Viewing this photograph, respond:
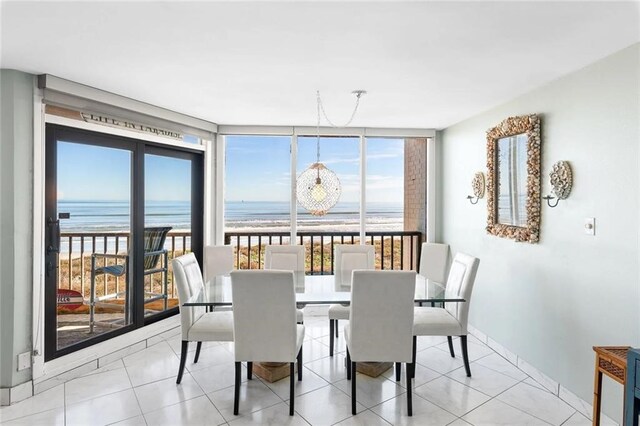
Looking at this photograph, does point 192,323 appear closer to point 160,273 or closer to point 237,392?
point 237,392

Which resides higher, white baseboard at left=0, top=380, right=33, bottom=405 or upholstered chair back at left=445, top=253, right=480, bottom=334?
upholstered chair back at left=445, top=253, right=480, bottom=334

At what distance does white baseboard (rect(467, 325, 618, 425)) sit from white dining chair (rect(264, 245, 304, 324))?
205cm

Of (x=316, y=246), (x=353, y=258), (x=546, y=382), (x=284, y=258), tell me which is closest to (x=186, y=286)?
(x=284, y=258)

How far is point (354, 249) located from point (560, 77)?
7.67ft

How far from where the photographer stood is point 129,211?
3568 mm

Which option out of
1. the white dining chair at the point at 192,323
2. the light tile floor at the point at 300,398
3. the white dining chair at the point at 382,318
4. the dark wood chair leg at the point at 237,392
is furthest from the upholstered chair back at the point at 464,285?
the white dining chair at the point at 192,323

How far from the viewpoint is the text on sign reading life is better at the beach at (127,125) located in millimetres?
3105

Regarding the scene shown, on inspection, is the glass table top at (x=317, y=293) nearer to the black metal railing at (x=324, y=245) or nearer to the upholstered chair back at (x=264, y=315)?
the upholstered chair back at (x=264, y=315)

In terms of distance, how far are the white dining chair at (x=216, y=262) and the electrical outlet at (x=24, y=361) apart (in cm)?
158

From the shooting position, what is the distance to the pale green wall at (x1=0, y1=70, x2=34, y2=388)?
2.59 metres

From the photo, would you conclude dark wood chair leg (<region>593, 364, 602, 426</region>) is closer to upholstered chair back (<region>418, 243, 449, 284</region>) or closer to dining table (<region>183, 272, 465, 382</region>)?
dining table (<region>183, 272, 465, 382</region>)

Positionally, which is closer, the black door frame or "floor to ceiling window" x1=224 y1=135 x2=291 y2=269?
the black door frame

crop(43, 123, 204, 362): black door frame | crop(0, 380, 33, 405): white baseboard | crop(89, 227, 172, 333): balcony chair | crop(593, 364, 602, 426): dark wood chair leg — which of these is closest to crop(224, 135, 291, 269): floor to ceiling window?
crop(43, 123, 204, 362): black door frame

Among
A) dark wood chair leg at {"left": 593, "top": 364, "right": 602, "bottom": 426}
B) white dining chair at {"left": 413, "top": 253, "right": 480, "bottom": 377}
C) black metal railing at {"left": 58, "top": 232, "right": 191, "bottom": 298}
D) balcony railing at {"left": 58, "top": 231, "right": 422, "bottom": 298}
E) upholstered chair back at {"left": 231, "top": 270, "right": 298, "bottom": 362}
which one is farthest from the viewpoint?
balcony railing at {"left": 58, "top": 231, "right": 422, "bottom": 298}
